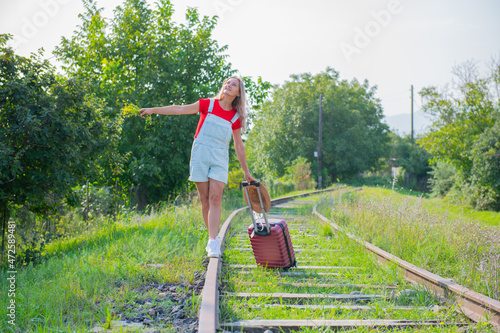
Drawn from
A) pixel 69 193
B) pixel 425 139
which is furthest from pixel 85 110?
pixel 425 139

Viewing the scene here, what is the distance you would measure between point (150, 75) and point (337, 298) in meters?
11.7

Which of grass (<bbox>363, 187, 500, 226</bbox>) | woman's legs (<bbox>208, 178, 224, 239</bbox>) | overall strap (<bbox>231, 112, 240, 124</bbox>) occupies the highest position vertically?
overall strap (<bbox>231, 112, 240, 124</bbox>)

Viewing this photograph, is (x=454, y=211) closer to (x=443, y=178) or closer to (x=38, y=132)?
(x=443, y=178)

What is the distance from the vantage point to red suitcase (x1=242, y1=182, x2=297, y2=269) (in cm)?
460

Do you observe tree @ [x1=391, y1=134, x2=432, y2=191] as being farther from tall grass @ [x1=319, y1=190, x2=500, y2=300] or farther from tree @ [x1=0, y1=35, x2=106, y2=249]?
tree @ [x1=0, y1=35, x2=106, y2=249]

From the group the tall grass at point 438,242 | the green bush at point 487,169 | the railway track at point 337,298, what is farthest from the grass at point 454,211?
the railway track at point 337,298

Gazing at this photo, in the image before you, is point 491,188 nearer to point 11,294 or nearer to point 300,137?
point 11,294

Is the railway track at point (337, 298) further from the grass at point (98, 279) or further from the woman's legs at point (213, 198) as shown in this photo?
the grass at point (98, 279)

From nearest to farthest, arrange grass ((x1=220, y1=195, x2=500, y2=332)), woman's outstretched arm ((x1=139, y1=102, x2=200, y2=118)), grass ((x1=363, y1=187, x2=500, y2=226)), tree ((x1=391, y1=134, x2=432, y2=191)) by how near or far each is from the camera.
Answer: grass ((x1=220, y1=195, x2=500, y2=332)), woman's outstretched arm ((x1=139, y1=102, x2=200, y2=118)), grass ((x1=363, y1=187, x2=500, y2=226)), tree ((x1=391, y1=134, x2=432, y2=191))

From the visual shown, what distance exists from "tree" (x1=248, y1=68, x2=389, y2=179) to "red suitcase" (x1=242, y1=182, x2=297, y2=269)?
34082mm

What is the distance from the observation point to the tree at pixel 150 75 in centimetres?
1342

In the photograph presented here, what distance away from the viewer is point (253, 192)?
4777 mm

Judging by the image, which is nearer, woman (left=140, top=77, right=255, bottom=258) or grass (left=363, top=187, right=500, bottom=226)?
woman (left=140, top=77, right=255, bottom=258)

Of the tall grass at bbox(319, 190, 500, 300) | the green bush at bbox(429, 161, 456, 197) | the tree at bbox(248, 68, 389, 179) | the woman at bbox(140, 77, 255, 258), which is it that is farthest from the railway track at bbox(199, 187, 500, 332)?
the tree at bbox(248, 68, 389, 179)
